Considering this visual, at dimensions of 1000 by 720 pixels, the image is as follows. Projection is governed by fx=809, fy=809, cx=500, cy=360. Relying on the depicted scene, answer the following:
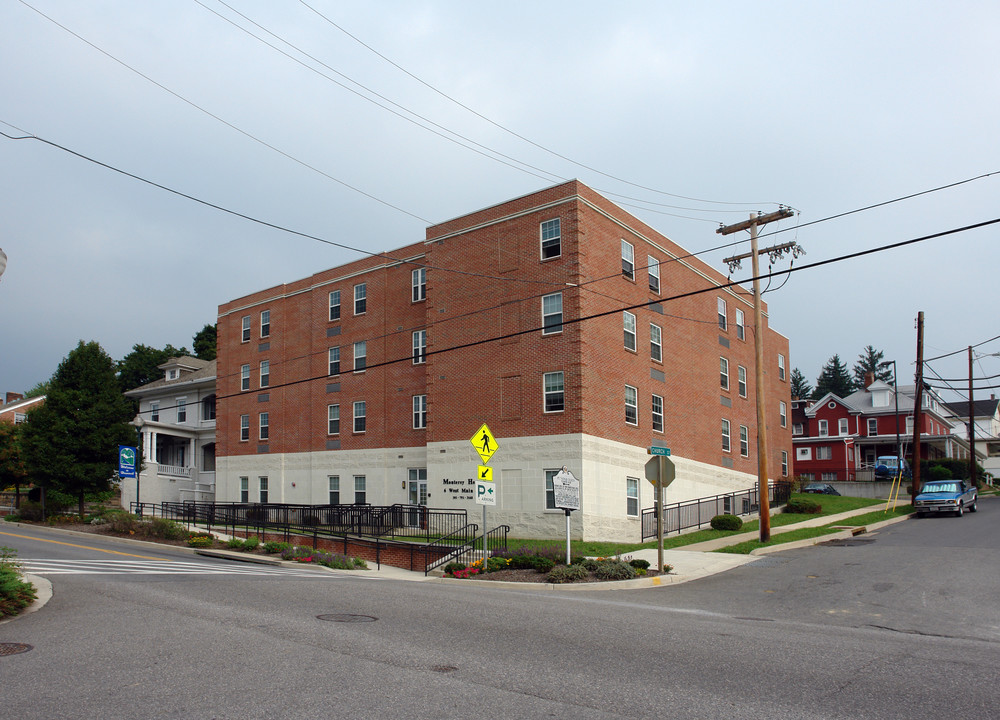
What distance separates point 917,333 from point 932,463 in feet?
74.1

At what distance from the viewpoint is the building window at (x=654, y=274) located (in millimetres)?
34594

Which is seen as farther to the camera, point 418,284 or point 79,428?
point 79,428

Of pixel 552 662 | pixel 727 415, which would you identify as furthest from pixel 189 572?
pixel 727 415

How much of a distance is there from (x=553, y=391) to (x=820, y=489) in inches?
1242

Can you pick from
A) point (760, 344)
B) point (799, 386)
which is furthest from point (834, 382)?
point (760, 344)

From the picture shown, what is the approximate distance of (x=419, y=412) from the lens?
36.6 metres

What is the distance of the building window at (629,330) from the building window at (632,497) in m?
5.23

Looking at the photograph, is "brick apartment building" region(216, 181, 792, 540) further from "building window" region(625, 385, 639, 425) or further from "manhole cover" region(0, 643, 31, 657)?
"manhole cover" region(0, 643, 31, 657)

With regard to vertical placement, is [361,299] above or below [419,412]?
above

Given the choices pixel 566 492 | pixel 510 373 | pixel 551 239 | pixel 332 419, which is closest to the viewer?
pixel 566 492

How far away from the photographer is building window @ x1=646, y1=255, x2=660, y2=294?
113ft

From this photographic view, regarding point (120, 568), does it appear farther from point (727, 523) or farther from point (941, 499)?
point (941, 499)

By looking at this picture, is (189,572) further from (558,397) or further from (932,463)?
(932,463)

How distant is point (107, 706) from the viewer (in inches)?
258
